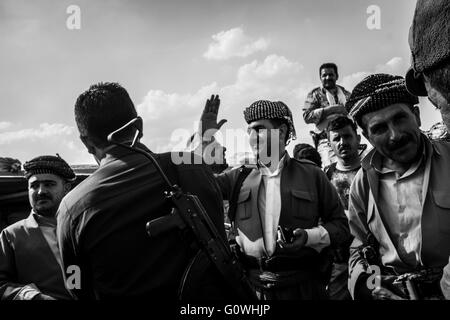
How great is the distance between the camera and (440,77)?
92 centimetres

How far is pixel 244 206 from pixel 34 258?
169 centimetres

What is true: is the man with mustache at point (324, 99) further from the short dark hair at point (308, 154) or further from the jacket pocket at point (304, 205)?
the jacket pocket at point (304, 205)

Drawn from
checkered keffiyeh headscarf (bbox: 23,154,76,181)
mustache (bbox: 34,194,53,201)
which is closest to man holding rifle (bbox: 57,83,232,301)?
mustache (bbox: 34,194,53,201)

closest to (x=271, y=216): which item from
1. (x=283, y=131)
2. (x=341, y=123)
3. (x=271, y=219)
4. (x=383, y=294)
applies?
(x=271, y=219)

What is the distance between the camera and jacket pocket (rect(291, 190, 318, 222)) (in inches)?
113

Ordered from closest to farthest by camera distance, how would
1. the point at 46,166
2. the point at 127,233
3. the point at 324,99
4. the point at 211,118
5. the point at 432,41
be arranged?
the point at 432,41, the point at 127,233, the point at 211,118, the point at 46,166, the point at 324,99

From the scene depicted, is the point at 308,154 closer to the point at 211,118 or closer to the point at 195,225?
the point at 211,118

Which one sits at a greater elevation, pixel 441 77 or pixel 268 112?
pixel 268 112

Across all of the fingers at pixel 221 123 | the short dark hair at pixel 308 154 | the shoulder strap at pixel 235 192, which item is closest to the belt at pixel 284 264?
the shoulder strap at pixel 235 192

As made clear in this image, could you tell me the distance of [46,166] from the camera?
356cm
